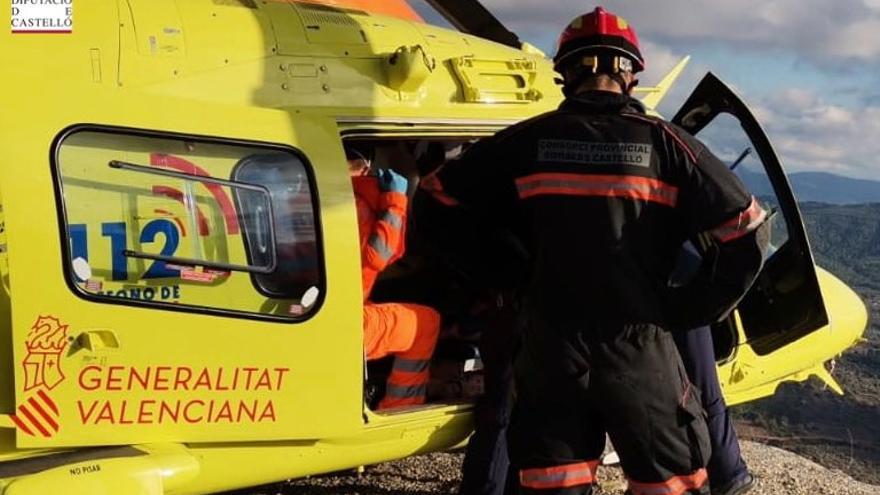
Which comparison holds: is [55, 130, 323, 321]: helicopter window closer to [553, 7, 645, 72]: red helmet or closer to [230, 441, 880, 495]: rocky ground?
[553, 7, 645, 72]: red helmet

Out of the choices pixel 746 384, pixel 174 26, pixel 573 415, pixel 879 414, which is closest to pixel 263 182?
pixel 174 26

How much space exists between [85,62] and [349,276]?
1279mm

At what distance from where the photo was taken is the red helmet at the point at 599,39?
3.12m

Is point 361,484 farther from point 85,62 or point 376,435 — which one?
point 85,62

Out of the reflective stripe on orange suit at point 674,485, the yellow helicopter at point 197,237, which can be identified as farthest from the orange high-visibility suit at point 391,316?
the reflective stripe on orange suit at point 674,485

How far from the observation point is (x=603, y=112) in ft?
10.1

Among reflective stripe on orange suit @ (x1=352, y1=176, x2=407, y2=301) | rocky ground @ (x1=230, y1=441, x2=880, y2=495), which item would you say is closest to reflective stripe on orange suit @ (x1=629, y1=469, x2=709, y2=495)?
reflective stripe on orange suit @ (x1=352, y1=176, x2=407, y2=301)

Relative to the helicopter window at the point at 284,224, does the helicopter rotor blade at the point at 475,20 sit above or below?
above

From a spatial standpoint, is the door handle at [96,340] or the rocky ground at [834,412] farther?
the rocky ground at [834,412]

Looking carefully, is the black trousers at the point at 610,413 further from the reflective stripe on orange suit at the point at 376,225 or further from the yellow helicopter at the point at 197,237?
the reflective stripe on orange suit at the point at 376,225

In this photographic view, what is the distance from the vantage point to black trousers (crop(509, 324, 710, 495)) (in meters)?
2.97

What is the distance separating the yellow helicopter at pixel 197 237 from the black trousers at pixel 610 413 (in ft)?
3.09

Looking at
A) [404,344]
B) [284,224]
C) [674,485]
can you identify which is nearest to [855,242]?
[404,344]

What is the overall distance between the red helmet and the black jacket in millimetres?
146
